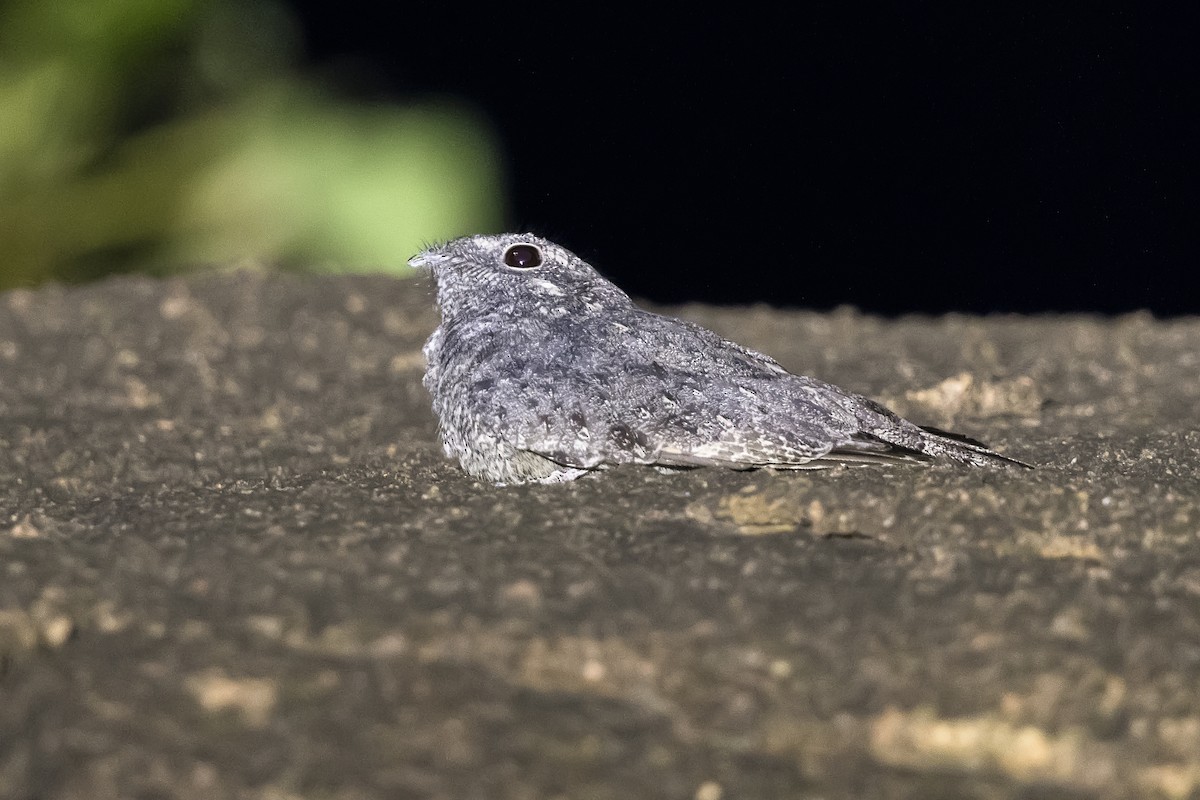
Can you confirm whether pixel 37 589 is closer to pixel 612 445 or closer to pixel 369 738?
pixel 369 738

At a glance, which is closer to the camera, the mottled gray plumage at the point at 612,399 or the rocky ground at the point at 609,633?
the rocky ground at the point at 609,633

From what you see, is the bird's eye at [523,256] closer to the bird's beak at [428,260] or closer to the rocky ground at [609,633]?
the bird's beak at [428,260]

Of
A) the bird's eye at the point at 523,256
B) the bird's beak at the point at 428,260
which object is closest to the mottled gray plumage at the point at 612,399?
the bird's eye at the point at 523,256

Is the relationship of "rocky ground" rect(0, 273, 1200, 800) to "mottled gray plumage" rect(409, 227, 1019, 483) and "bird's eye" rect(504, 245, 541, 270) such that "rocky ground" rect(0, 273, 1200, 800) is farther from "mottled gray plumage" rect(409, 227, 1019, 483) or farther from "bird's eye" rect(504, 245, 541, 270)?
"bird's eye" rect(504, 245, 541, 270)

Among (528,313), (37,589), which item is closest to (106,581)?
(37,589)

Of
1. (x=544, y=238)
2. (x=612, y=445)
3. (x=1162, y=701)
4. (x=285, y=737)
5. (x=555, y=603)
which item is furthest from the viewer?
(x=544, y=238)
